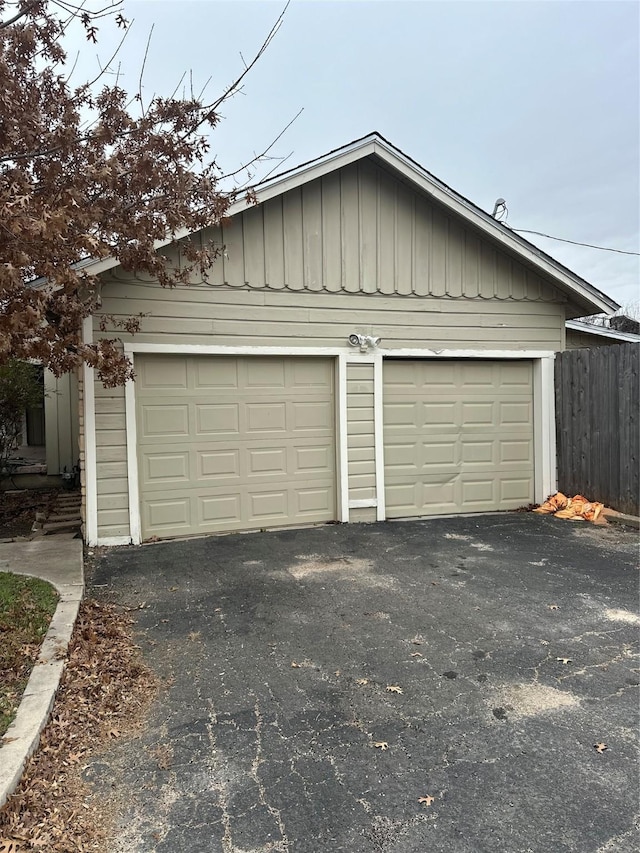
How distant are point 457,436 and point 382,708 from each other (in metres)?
5.18

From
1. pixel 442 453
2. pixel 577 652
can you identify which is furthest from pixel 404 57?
pixel 577 652

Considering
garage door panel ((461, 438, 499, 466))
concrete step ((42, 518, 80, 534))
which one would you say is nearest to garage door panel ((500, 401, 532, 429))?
garage door panel ((461, 438, 499, 466))

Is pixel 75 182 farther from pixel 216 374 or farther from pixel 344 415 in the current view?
pixel 344 415

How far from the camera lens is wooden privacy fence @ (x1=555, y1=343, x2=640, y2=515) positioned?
679 cm

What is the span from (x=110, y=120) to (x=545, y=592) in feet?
17.5

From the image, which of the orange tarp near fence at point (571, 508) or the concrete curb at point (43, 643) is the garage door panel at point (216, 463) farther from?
the orange tarp near fence at point (571, 508)

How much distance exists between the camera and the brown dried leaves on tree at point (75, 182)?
355 cm

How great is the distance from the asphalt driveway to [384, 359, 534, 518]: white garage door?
212 cm

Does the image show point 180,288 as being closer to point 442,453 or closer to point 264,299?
point 264,299

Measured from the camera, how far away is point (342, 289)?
701cm

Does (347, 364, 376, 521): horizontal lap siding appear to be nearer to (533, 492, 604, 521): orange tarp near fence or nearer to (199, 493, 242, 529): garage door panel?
(199, 493, 242, 529): garage door panel

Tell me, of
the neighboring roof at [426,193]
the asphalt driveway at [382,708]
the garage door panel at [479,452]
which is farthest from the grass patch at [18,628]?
the garage door panel at [479,452]

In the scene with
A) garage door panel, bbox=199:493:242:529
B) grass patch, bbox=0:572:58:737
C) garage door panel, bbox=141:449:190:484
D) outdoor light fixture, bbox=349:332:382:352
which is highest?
outdoor light fixture, bbox=349:332:382:352

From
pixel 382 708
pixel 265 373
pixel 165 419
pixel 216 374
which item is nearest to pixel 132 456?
pixel 165 419
